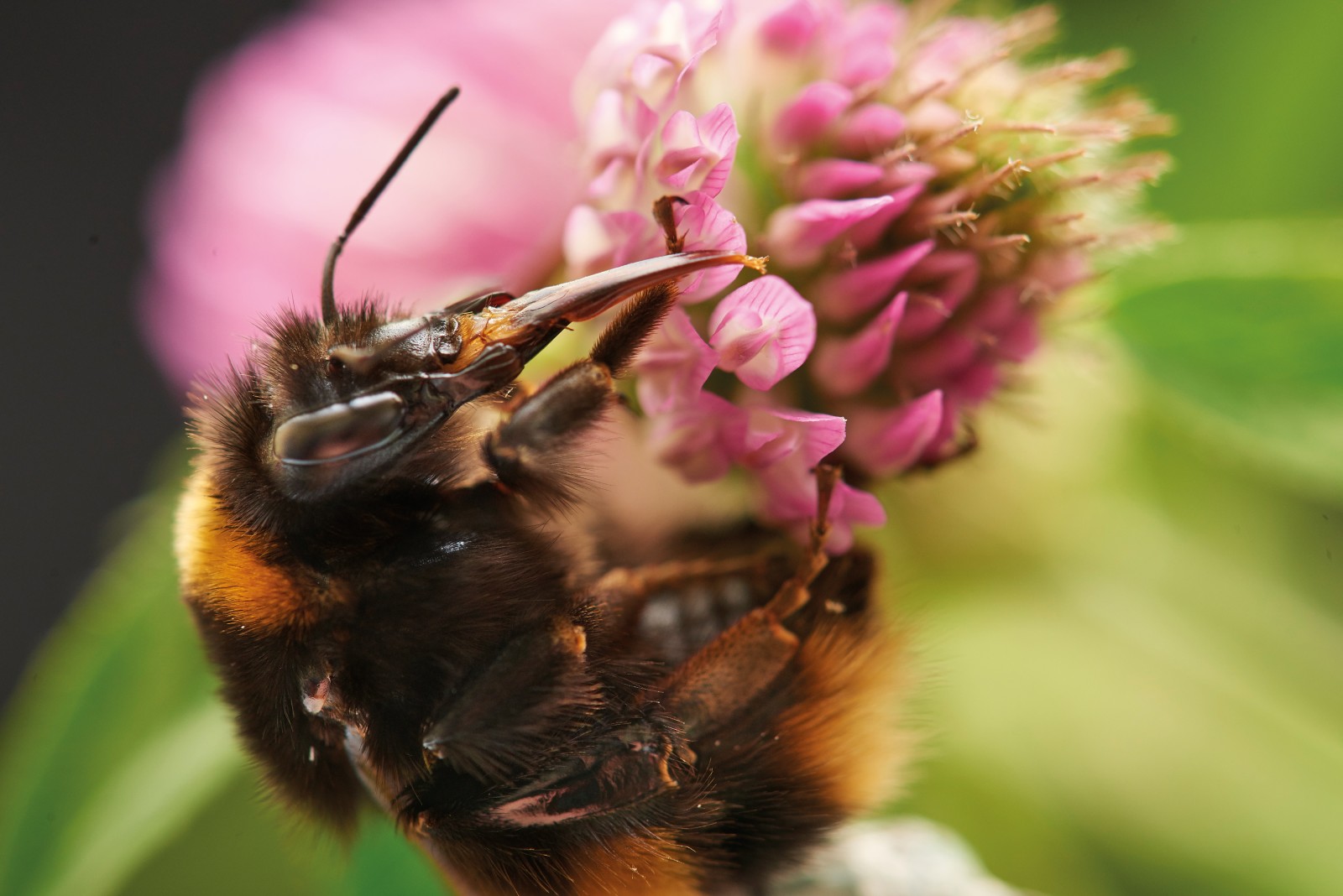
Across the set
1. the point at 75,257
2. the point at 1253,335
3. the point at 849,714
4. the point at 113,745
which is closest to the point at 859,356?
the point at 849,714

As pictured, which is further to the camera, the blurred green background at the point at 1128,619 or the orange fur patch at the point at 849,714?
the blurred green background at the point at 1128,619

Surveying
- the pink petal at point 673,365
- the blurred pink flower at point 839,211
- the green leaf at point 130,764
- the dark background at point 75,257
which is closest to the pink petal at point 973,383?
the blurred pink flower at point 839,211

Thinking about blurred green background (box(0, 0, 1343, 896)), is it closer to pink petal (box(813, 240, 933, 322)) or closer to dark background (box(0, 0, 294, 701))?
pink petal (box(813, 240, 933, 322))

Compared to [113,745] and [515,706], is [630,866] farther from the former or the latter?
[113,745]

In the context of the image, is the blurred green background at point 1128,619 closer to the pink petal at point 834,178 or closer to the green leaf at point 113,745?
the green leaf at point 113,745

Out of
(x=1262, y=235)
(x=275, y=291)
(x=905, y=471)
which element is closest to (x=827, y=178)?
(x=905, y=471)
